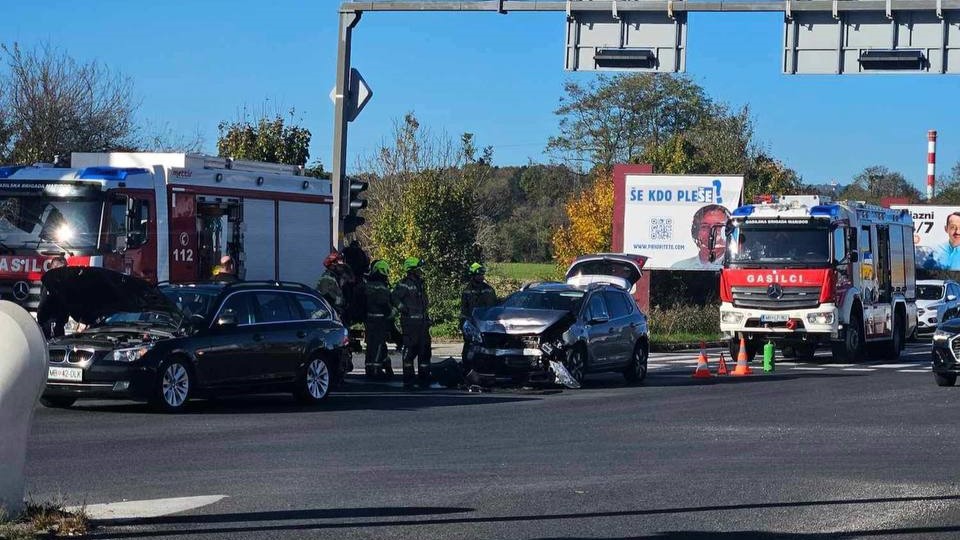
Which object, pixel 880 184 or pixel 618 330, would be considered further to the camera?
pixel 880 184

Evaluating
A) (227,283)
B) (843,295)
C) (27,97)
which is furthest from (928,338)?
(227,283)

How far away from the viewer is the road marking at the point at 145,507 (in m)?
9.07

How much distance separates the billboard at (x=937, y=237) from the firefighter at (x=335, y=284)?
155 feet

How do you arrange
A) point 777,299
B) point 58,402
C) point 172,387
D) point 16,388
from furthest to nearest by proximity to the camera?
point 777,299, point 58,402, point 172,387, point 16,388

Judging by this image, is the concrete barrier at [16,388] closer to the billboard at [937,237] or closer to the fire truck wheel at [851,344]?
the fire truck wheel at [851,344]

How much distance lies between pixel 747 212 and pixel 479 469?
57.1ft

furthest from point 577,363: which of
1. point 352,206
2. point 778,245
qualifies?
point 778,245

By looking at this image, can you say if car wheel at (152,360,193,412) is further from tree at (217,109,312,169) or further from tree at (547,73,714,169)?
tree at (547,73,714,169)

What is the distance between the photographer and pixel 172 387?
1606 centimetres

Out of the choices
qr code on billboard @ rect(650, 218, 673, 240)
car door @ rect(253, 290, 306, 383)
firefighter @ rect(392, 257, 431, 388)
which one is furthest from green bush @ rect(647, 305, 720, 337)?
car door @ rect(253, 290, 306, 383)

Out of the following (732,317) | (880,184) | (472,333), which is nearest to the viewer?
(472,333)

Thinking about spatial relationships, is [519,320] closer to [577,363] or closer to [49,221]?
[577,363]

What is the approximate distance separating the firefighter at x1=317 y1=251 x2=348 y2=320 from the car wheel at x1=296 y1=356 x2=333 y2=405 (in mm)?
2502

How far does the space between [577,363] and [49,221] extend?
8.15 meters
